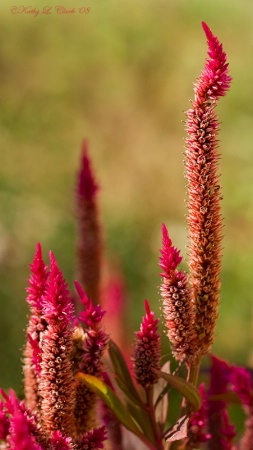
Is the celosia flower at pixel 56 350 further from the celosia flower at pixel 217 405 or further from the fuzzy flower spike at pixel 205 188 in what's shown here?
the celosia flower at pixel 217 405

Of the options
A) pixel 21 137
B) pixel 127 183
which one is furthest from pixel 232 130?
pixel 21 137

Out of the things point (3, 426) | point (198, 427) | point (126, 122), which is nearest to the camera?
point (3, 426)

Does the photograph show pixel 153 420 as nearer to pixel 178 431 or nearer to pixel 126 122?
pixel 178 431

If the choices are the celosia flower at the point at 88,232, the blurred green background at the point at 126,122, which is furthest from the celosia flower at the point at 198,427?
the blurred green background at the point at 126,122

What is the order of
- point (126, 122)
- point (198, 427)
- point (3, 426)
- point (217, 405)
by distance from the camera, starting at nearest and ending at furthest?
point (3, 426), point (198, 427), point (217, 405), point (126, 122)

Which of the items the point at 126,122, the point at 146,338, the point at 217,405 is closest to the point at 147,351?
the point at 146,338

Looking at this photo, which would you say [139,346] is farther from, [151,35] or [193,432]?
[151,35]
